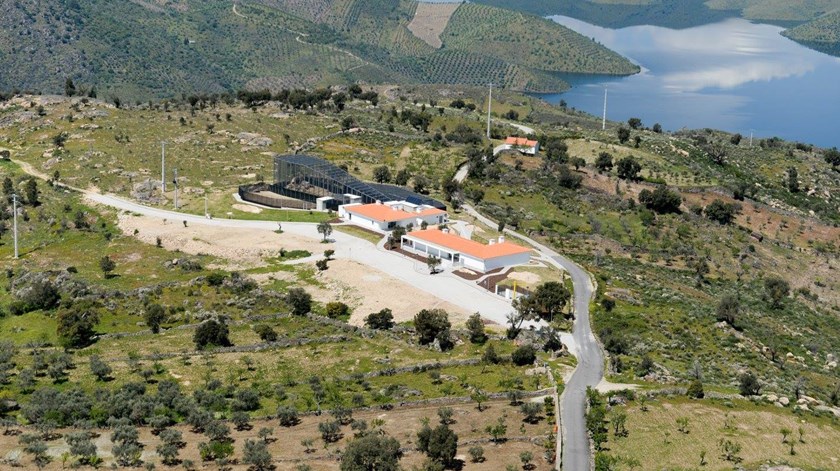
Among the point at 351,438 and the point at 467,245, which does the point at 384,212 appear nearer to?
the point at 467,245

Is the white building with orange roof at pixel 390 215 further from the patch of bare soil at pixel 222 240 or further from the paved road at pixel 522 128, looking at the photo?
the paved road at pixel 522 128

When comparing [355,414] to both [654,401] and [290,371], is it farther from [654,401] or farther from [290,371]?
[654,401]

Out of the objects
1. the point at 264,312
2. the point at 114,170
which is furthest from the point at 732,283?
the point at 114,170

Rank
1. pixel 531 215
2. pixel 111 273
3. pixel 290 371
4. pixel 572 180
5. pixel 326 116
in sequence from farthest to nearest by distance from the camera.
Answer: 1. pixel 326 116
2. pixel 572 180
3. pixel 531 215
4. pixel 111 273
5. pixel 290 371

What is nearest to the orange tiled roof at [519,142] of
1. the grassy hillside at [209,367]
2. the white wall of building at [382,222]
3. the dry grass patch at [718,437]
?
the white wall of building at [382,222]

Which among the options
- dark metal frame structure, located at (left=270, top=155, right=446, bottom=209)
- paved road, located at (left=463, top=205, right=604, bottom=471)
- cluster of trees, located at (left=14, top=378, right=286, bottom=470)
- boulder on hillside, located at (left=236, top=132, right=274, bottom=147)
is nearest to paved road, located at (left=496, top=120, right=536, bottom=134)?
boulder on hillside, located at (left=236, top=132, right=274, bottom=147)

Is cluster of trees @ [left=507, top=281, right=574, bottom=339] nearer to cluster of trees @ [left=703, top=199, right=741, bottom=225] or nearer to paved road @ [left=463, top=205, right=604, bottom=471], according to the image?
paved road @ [left=463, top=205, right=604, bottom=471]
